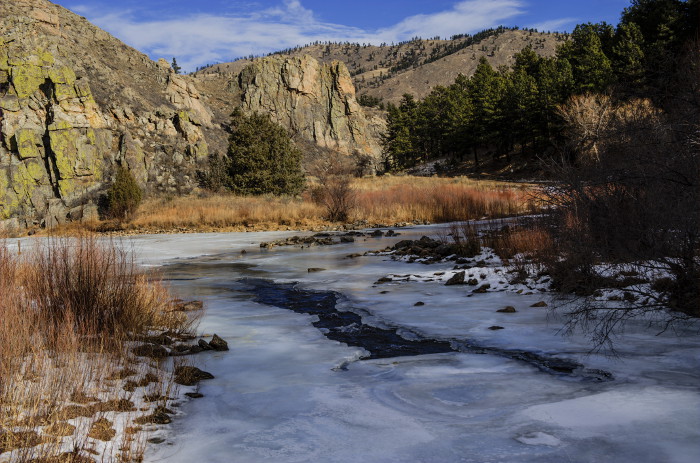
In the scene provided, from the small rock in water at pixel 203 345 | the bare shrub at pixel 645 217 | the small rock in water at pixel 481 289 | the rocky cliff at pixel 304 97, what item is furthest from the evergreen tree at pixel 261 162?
the rocky cliff at pixel 304 97

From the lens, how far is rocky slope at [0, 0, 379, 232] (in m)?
29.2

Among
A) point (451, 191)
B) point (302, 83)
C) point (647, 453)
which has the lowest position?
point (647, 453)

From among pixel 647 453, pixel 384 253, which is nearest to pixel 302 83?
pixel 384 253

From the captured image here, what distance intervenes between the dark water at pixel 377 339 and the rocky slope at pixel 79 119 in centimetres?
2310

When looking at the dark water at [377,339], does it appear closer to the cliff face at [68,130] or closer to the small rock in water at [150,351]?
the small rock in water at [150,351]

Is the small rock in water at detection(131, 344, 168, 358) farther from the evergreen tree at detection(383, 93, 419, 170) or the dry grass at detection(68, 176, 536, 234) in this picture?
the evergreen tree at detection(383, 93, 419, 170)

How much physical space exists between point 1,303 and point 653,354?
473 centimetres

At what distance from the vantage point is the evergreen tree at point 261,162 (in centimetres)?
3006

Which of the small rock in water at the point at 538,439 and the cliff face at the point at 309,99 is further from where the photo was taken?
the cliff face at the point at 309,99

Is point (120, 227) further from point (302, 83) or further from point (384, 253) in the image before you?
point (302, 83)

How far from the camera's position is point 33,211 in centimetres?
2842

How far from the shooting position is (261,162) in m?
30.5

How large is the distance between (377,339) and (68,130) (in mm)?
31149

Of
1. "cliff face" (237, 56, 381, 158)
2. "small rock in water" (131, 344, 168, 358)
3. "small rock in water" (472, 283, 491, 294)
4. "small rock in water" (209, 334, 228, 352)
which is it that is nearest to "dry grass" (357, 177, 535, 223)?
"small rock in water" (472, 283, 491, 294)
